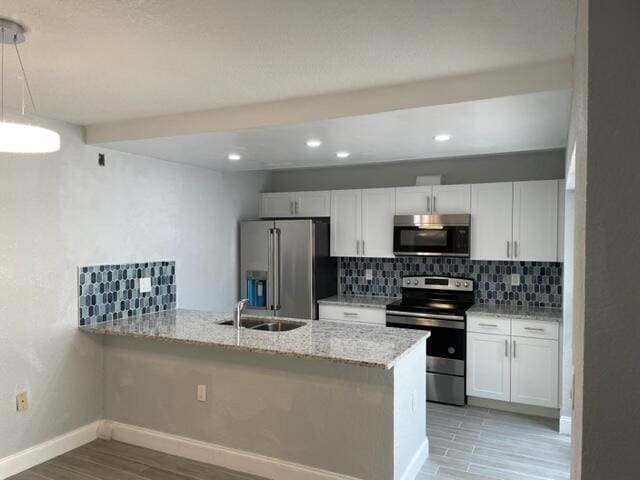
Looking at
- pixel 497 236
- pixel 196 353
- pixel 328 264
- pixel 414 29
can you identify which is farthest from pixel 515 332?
pixel 414 29

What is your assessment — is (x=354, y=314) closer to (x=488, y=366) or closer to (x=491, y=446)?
(x=488, y=366)

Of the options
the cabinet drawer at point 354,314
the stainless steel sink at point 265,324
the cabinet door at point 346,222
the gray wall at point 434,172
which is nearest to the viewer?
the stainless steel sink at point 265,324

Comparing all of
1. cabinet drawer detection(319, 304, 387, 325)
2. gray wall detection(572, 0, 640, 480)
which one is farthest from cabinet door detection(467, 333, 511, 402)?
gray wall detection(572, 0, 640, 480)

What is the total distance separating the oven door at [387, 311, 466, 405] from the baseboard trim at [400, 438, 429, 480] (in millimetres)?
1057

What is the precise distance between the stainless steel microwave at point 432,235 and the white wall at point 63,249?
2150 millimetres

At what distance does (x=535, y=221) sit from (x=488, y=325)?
104 centimetres

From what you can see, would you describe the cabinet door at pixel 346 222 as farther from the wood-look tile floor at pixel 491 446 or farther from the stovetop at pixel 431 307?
the wood-look tile floor at pixel 491 446

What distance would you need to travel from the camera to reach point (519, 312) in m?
4.43

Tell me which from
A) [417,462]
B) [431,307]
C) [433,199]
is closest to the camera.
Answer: [417,462]

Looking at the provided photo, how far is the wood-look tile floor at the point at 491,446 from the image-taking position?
3250 mm

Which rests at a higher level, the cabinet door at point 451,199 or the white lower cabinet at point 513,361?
the cabinet door at point 451,199

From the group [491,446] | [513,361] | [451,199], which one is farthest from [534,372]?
[451,199]

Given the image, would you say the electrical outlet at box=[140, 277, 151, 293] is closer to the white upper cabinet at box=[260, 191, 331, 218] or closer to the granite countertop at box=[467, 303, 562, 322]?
the white upper cabinet at box=[260, 191, 331, 218]

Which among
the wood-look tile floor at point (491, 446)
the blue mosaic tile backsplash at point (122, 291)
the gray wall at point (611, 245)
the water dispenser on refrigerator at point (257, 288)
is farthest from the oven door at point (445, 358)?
the gray wall at point (611, 245)
